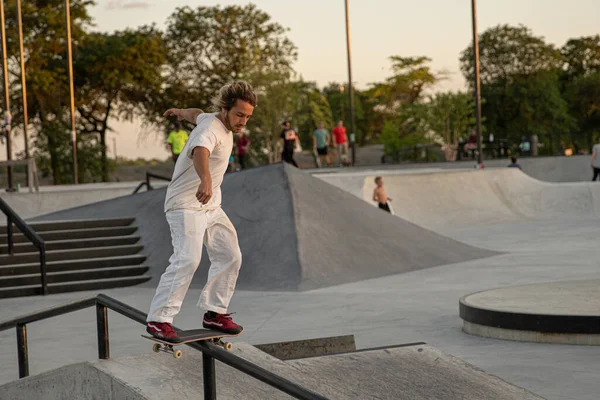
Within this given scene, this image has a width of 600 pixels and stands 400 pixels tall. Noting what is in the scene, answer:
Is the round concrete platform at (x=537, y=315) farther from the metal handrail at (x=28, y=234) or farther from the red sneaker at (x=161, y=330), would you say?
the metal handrail at (x=28, y=234)

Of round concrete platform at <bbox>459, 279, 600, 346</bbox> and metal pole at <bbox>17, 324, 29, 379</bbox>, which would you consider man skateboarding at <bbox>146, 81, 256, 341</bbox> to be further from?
round concrete platform at <bbox>459, 279, 600, 346</bbox>

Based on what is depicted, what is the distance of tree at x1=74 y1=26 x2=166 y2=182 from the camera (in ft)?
164

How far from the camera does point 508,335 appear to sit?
8656 millimetres

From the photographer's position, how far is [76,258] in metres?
15.3

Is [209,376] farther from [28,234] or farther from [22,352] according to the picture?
[28,234]

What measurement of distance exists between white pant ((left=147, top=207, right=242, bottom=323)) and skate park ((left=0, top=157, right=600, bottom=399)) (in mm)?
368

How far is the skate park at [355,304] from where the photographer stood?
6.02 meters

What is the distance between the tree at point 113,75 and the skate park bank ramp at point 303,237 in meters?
34.0

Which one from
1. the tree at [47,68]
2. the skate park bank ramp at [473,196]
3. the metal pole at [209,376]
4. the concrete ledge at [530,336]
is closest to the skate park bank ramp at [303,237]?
the concrete ledge at [530,336]

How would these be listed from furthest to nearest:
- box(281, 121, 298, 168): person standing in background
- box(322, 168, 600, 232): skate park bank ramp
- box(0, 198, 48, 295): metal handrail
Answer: box(281, 121, 298, 168): person standing in background < box(322, 168, 600, 232): skate park bank ramp < box(0, 198, 48, 295): metal handrail

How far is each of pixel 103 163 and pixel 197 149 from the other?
46.6 meters

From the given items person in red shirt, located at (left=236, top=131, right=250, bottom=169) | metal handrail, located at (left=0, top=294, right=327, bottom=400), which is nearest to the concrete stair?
metal handrail, located at (left=0, top=294, right=327, bottom=400)

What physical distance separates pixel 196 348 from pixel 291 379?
108 centimetres

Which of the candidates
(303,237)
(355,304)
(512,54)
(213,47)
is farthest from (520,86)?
(355,304)
